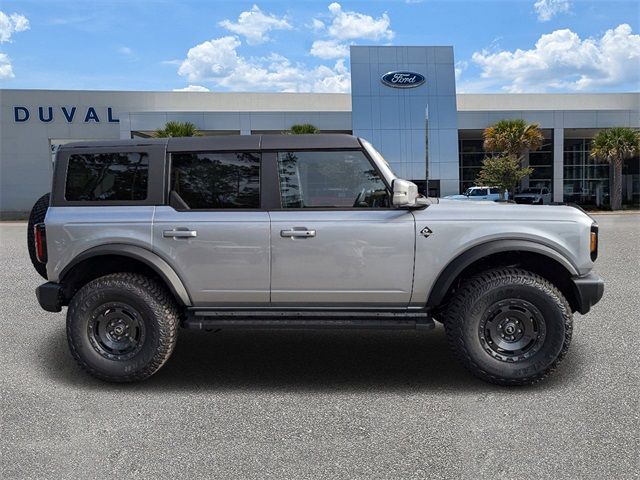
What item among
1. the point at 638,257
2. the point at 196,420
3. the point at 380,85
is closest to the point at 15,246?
the point at 196,420

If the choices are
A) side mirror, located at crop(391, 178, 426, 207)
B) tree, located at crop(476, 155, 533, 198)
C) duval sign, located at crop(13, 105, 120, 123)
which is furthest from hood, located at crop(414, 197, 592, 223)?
duval sign, located at crop(13, 105, 120, 123)

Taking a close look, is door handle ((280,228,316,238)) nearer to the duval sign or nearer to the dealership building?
the dealership building

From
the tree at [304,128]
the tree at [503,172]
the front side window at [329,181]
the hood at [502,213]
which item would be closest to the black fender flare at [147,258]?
the front side window at [329,181]

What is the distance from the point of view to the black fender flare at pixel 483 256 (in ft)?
13.2

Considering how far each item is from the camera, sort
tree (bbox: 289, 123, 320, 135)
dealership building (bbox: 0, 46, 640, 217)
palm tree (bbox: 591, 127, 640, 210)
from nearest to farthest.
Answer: tree (bbox: 289, 123, 320, 135)
palm tree (bbox: 591, 127, 640, 210)
dealership building (bbox: 0, 46, 640, 217)

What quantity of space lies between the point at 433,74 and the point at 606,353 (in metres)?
32.3

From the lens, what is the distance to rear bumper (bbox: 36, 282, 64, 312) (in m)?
4.32

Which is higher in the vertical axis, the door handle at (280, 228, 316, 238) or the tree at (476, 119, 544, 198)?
the tree at (476, 119, 544, 198)

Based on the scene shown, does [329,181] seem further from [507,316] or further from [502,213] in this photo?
[507,316]

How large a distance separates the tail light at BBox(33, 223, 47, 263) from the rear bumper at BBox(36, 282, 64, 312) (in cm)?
24

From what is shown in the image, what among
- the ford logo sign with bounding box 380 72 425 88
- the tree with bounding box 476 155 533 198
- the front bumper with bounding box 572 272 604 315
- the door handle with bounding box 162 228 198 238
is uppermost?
the ford logo sign with bounding box 380 72 425 88

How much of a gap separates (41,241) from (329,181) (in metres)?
2.51

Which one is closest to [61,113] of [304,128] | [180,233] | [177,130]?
[177,130]

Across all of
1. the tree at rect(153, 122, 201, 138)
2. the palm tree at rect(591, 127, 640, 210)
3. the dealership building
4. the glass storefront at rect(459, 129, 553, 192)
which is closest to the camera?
the tree at rect(153, 122, 201, 138)
